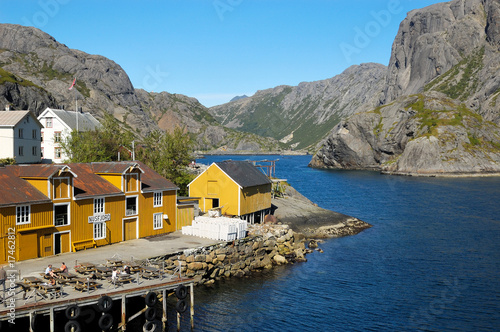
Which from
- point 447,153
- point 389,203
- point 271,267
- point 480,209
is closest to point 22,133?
point 271,267

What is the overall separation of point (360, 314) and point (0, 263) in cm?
2897

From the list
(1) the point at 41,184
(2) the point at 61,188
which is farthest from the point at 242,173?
(1) the point at 41,184

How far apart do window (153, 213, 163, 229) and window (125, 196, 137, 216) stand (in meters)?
2.91

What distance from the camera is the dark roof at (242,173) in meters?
60.7

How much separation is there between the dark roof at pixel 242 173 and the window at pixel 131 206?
53.1 feet

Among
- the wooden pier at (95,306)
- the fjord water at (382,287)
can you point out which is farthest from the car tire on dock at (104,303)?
the fjord water at (382,287)

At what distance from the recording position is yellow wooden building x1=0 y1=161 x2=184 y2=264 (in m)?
36.6

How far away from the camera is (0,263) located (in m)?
35.0

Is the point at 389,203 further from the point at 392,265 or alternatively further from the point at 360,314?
the point at 360,314

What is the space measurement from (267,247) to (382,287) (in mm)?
13461

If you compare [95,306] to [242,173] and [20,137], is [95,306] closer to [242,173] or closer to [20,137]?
[242,173]

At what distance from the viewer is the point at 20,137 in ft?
235

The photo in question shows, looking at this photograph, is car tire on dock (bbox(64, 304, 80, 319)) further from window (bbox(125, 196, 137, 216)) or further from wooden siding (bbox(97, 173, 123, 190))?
wooden siding (bbox(97, 173, 123, 190))

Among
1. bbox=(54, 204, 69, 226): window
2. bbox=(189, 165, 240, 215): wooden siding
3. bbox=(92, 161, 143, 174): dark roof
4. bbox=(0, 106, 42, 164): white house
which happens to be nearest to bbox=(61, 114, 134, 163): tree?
bbox=(0, 106, 42, 164): white house
